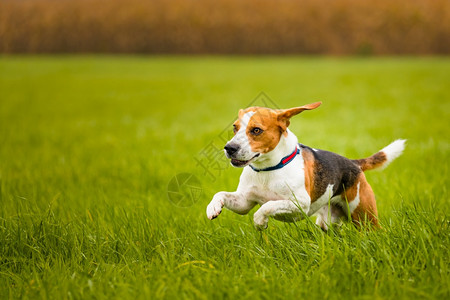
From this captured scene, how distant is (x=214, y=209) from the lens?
310cm

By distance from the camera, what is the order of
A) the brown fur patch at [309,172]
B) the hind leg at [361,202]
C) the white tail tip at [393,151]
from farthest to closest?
the white tail tip at [393,151], the hind leg at [361,202], the brown fur patch at [309,172]

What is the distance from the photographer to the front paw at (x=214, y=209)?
3062mm

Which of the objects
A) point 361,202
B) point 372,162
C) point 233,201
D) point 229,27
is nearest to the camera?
point 233,201

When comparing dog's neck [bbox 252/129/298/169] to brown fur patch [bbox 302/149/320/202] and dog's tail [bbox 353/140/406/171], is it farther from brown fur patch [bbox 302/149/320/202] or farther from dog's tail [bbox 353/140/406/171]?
dog's tail [bbox 353/140/406/171]

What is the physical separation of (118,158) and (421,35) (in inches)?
1154

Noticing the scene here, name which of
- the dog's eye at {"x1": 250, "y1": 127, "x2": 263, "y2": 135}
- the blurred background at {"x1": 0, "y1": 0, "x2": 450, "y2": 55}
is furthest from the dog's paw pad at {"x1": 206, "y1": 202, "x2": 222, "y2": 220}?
the blurred background at {"x1": 0, "y1": 0, "x2": 450, "y2": 55}


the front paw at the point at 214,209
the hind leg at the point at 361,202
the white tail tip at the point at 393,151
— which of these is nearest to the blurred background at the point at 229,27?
the white tail tip at the point at 393,151

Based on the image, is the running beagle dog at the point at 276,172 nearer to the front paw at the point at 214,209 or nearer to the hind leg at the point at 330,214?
the front paw at the point at 214,209

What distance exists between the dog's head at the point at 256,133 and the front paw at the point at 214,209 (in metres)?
0.30

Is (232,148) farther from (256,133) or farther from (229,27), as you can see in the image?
(229,27)

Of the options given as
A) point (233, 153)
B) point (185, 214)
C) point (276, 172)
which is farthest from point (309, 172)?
point (185, 214)

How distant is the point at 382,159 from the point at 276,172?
1198mm

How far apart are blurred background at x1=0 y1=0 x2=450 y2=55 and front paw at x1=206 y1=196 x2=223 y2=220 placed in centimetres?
3074

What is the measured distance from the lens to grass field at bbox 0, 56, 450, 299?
2.86 metres
